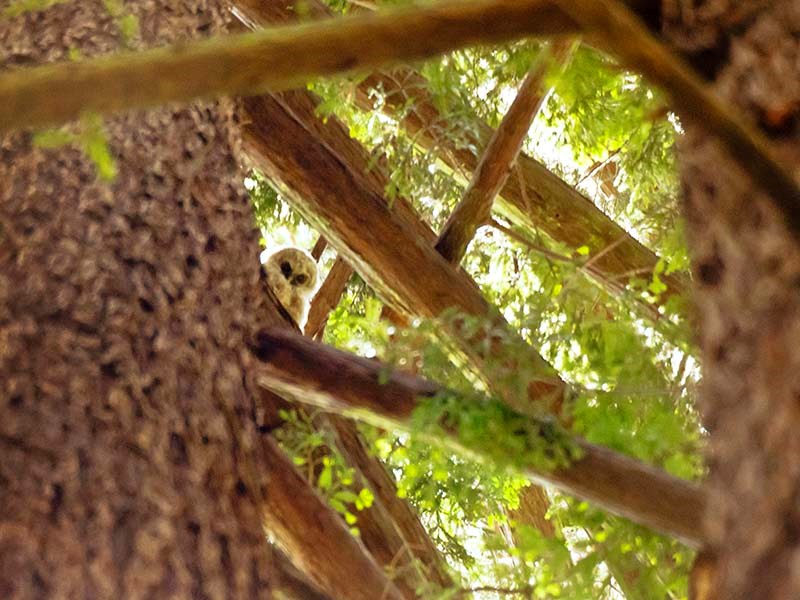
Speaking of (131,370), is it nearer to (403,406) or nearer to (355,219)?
(403,406)

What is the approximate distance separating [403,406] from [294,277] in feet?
15.4

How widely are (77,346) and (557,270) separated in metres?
2.29

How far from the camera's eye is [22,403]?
80.4 inches

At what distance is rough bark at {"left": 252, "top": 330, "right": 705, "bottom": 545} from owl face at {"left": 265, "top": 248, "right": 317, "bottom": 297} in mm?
4443

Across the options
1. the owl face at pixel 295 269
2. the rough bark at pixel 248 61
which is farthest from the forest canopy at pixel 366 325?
the owl face at pixel 295 269

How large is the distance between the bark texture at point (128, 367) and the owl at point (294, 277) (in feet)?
13.6

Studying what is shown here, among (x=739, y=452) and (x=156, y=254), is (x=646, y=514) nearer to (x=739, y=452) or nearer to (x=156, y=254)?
(x=739, y=452)

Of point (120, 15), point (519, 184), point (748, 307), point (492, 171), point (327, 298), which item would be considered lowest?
point (748, 307)

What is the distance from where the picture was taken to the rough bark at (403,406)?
7.32 feet

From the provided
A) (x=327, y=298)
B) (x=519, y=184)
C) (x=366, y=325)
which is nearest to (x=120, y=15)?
(x=366, y=325)

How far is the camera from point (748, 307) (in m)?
1.43

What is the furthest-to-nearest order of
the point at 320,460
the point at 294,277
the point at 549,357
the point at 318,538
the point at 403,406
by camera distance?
the point at 294,277
the point at 320,460
the point at 549,357
the point at 318,538
the point at 403,406

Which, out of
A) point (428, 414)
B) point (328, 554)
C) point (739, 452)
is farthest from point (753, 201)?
point (328, 554)

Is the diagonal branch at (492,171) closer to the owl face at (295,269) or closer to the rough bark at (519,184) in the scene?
the rough bark at (519,184)
